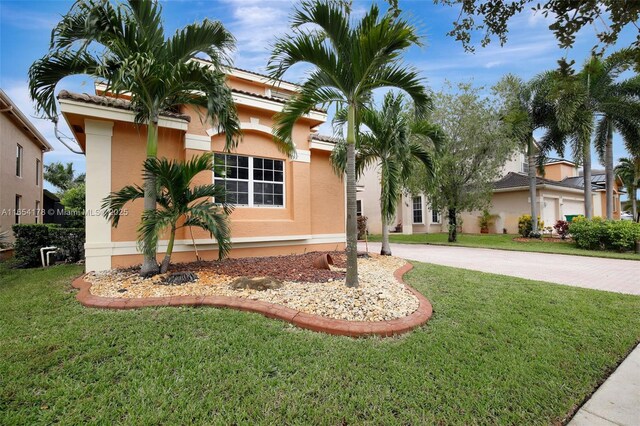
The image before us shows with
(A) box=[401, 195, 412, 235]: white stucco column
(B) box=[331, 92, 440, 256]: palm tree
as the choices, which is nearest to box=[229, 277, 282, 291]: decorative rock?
(B) box=[331, 92, 440, 256]: palm tree

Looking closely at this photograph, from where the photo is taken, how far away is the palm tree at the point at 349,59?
15.6ft

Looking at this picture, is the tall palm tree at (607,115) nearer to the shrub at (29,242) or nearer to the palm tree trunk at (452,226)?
the palm tree trunk at (452,226)

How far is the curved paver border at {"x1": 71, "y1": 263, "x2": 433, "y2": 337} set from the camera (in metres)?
3.85

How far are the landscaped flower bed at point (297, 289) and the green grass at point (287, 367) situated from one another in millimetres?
587

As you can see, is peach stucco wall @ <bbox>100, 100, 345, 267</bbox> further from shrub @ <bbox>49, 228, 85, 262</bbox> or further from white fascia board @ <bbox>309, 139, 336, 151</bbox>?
shrub @ <bbox>49, 228, 85, 262</bbox>

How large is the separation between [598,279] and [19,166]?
25923mm

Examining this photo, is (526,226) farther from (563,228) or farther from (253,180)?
(253,180)

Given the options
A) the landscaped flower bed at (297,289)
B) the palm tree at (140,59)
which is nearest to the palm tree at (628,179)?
the landscaped flower bed at (297,289)

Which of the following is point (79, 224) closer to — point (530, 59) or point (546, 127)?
point (530, 59)

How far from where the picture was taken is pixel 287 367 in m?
3.03

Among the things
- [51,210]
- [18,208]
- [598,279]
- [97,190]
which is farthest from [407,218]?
[51,210]

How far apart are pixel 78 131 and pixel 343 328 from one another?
29.2 feet

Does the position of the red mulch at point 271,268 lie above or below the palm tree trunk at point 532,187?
below

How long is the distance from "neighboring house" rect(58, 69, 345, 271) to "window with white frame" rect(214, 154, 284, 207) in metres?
0.03
